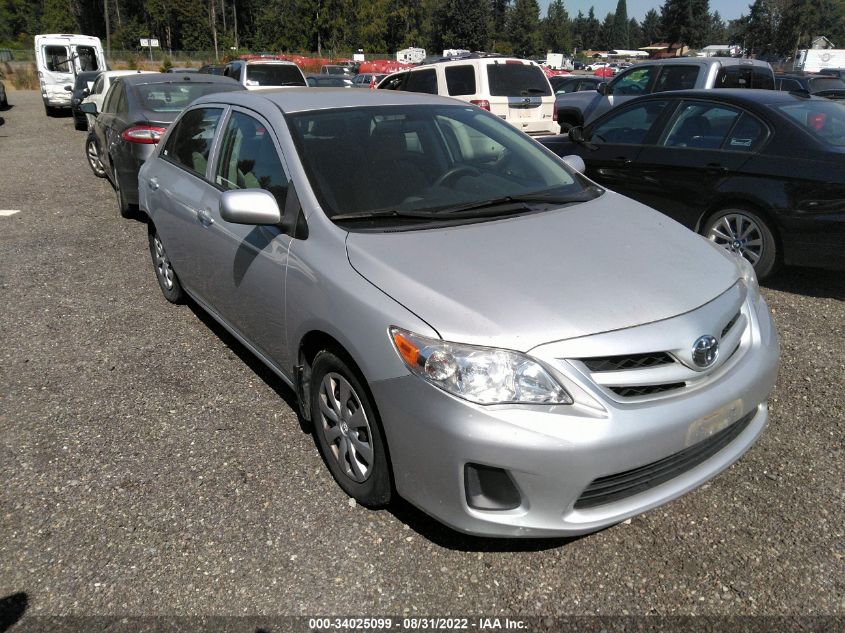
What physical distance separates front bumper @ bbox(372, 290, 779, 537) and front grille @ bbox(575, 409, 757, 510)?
2cm

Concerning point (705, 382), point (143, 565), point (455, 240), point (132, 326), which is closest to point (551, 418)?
point (705, 382)

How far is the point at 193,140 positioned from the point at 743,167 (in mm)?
4186

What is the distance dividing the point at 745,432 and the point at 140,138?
6.76 m

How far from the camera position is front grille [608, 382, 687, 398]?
2.33 meters

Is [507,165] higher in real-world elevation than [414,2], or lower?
lower

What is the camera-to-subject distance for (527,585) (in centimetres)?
252

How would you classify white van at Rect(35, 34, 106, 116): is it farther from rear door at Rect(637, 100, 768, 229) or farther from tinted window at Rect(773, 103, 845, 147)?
tinted window at Rect(773, 103, 845, 147)

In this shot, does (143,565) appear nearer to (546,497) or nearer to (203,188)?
(546,497)

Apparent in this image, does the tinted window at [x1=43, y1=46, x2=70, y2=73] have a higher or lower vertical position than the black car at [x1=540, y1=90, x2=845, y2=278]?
higher

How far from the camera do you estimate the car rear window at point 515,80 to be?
35.8ft

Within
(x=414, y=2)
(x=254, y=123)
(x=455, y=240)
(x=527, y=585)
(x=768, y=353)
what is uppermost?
(x=414, y=2)

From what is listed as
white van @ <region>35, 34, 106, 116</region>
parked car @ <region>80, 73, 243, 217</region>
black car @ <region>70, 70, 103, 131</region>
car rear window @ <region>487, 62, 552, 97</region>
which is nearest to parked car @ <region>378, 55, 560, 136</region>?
car rear window @ <region>487, 62, 552, 97</region>

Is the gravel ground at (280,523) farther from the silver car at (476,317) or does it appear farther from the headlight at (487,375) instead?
the headlight at (487,375)

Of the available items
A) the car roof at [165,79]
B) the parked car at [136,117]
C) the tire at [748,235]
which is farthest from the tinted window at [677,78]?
the car roof at [165,79]
